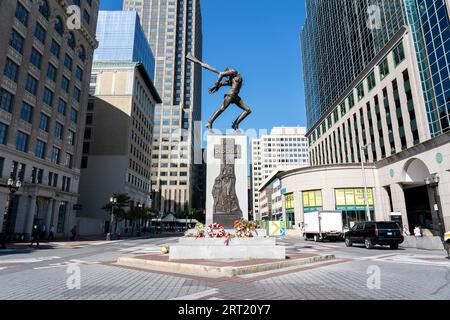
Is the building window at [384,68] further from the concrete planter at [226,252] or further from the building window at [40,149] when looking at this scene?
the building window at [40,149]

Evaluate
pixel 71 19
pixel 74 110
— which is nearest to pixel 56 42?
pixel 71 19

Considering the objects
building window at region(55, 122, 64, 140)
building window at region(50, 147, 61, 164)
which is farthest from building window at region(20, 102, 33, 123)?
building window at region(50, 147, 61, 164)

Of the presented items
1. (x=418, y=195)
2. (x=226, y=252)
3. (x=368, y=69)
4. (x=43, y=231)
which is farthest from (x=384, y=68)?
(x=43, y=231)

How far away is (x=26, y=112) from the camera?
113ft

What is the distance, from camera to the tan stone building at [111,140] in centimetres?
5659

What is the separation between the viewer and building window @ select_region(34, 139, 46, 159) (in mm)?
36219

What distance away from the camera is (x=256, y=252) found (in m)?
11.8

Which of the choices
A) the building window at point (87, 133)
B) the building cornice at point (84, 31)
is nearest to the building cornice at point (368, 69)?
the building cornice at point (84, 31)

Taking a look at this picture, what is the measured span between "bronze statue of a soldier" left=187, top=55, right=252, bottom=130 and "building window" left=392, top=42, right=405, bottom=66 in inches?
1279

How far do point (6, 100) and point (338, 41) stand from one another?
2235 inches

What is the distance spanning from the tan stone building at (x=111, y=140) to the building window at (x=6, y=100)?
2442cm

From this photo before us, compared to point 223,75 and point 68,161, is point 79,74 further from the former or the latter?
point 223,75

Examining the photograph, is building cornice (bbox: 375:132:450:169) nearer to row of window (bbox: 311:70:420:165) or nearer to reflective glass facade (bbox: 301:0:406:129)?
row of window (bbox: 311:70:420:165)
